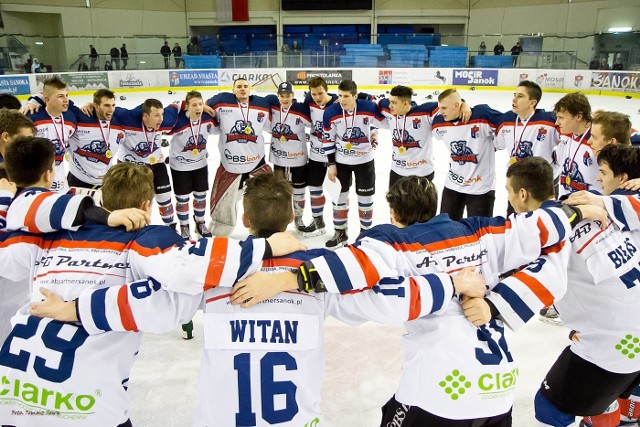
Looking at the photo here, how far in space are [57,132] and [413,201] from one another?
13.5 feet

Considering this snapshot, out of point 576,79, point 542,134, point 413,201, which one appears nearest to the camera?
point 413,201

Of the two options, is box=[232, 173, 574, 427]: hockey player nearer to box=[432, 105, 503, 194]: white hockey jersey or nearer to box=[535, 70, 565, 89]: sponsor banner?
box=[432, 105, 503, 194]: white hockey jersey

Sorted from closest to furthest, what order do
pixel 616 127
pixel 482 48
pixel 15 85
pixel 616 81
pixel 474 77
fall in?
1. pixel 616 127
2. pixel 15 85
3. pixel 616 81
4. pixel 474 77
5. pixel 482 48

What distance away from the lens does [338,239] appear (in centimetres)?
582

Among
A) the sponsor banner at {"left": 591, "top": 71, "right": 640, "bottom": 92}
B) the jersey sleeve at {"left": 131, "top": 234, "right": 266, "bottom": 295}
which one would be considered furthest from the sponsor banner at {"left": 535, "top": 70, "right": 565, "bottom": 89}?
the jersey sleeve at {"left": 131, "top": 234, "right": 266, "bottom": 295}

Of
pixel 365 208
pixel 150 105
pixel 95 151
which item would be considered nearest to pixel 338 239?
pixel 365 208

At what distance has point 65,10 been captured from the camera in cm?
2406

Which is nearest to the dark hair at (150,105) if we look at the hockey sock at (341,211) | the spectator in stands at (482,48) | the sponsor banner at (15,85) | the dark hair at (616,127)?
the hockey sock at (341,211)

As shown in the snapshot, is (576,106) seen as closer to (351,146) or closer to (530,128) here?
(530,128)

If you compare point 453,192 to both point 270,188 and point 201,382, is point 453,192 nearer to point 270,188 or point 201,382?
point 270,188

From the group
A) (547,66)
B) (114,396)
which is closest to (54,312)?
(114,396)

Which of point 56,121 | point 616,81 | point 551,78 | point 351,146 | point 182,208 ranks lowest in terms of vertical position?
point 182,208

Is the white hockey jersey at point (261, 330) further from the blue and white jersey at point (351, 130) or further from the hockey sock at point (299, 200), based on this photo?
the hockey sock at point (299, 200)

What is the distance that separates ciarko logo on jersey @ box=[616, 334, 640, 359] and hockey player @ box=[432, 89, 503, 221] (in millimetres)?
2686
